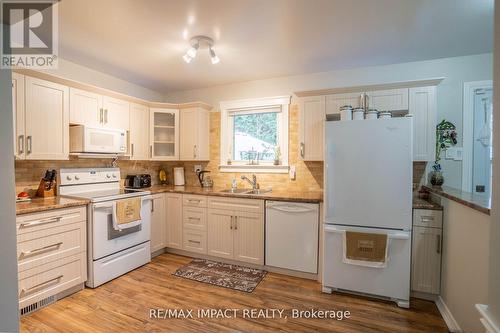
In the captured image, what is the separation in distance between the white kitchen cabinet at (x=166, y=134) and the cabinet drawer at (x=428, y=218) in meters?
3.11

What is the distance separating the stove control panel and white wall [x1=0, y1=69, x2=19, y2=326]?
5.45 feet

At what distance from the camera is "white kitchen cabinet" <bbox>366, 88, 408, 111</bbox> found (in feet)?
8.53

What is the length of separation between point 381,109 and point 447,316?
198 cm

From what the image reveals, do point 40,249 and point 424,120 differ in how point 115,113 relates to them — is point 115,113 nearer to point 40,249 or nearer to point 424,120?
point 40,249

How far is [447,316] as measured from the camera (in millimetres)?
1992

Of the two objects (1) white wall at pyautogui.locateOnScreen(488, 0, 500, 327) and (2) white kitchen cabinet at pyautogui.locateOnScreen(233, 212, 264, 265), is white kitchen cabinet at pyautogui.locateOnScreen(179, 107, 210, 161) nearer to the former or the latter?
(2) white kitchen cabinet at pyautogui.locateOnScreen(233, 212, 264, 265)

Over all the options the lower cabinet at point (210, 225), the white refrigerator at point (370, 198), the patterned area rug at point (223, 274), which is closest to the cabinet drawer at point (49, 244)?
the lower cabinet at point (210, 225)

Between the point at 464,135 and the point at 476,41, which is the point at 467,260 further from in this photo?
the point at 476,41

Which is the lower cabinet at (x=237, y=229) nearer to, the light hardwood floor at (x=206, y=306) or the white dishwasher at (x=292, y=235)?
the white dishwasher at (x=292, y=235)

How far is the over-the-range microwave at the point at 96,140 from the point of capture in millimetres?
2682

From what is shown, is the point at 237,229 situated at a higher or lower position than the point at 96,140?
lower

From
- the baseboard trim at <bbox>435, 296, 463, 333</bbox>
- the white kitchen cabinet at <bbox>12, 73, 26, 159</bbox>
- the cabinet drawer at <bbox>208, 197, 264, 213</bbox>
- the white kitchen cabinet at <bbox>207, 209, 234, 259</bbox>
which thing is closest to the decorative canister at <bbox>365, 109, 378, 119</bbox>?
the cabinet drawer at <bbox>208, 197, 264, 213</bbox>

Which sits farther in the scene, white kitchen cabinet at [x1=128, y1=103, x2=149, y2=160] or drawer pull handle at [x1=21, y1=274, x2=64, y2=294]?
white kitchen cabinet at [x1=128, y1=103, x2=149, y2=160]

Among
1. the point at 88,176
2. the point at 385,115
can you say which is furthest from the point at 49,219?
the point at 385,115
